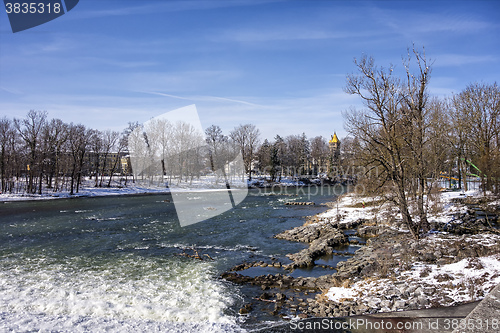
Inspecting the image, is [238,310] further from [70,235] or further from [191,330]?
[70,235]

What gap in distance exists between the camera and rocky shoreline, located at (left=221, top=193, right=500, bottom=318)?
29.1 ft

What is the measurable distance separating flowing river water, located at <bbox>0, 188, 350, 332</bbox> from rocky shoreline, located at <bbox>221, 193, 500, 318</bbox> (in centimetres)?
90

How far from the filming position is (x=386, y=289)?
9727mm

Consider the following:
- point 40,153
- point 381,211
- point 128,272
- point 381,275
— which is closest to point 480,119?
point 381,211

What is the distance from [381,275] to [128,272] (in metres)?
9.63

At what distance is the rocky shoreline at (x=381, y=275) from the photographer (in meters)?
8.88

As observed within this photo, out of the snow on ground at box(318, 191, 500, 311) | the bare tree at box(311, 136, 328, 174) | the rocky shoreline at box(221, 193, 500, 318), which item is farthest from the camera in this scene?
the bare tree at box(311, 136, 328, 174)

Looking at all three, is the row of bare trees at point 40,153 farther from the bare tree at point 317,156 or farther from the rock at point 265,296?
the bare tree at point 317,156

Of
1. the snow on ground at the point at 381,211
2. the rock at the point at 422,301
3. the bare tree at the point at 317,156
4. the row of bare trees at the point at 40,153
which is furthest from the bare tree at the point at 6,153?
the bare tree at the point at 317,156

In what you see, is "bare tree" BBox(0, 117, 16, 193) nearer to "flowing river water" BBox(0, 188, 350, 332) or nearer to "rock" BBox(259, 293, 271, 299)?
"flowing river water" BBox(0, 188, 350, 332)

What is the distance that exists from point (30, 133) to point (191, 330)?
5203cm

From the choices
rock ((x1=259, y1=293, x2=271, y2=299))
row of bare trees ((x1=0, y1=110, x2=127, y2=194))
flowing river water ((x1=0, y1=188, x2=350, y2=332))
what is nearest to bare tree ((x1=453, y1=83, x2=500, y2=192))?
flowing river water ((x1=0, y1=188, x2=350, y2=332))

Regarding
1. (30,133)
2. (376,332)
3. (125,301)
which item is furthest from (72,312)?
(30,133)

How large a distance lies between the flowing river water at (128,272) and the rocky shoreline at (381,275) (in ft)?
2.95
